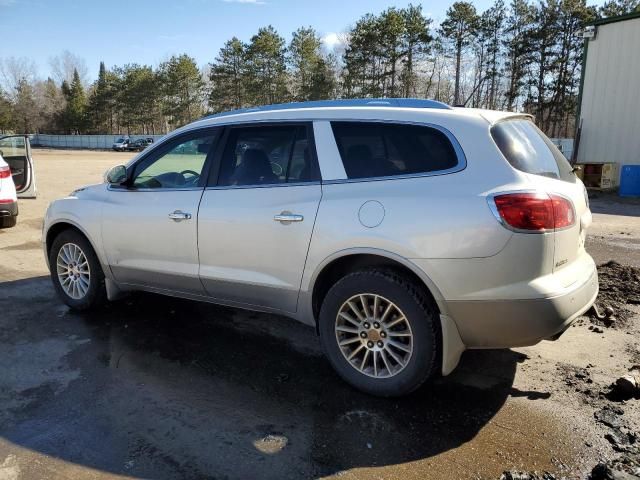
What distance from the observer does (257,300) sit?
3975mm

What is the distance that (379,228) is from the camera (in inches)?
128

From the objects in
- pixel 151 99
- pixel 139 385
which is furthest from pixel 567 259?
pixel 151 99

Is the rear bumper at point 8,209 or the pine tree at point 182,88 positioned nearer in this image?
the rear bumper at point 8,209

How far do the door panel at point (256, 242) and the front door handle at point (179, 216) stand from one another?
15 cm

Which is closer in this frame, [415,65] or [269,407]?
[269,407]

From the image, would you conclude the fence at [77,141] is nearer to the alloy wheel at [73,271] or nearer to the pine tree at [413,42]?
the pine tree at [413,42]

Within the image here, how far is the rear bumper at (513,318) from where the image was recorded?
299cm

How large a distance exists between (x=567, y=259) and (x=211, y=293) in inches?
104

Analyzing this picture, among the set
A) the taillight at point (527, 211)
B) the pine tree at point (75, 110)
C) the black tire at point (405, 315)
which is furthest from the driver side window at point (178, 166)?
the pine tree at point (75, 110)

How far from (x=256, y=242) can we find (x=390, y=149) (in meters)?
1.18

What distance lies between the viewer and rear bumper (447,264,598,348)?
9.82 ft

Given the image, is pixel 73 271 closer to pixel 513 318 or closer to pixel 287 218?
pixel 287 218

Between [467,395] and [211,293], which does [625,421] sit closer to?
[467,395]

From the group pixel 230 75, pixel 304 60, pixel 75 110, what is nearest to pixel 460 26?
pixel 304 60
